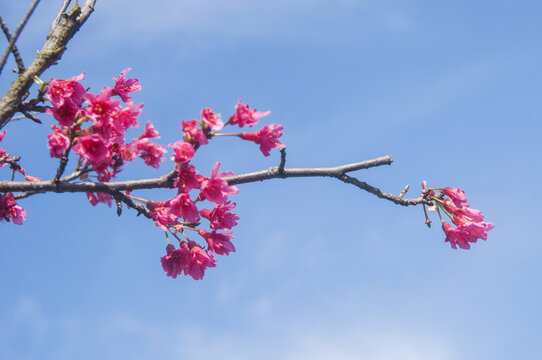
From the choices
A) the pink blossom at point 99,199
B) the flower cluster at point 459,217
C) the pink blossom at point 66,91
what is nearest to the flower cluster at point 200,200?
the pink blossom at point 99,199

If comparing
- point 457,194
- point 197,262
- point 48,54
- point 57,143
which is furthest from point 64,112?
point 457,194

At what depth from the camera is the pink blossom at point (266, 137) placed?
399 cm

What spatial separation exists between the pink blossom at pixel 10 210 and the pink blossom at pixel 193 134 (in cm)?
216

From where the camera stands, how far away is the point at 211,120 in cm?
363

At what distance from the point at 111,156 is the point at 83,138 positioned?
29cm

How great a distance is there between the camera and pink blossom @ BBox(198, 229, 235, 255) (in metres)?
4.55

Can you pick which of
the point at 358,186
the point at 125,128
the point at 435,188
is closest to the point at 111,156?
the point at 125,128

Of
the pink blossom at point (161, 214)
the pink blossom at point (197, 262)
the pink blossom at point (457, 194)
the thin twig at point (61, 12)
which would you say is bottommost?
the pink blossom at point (197, 262)

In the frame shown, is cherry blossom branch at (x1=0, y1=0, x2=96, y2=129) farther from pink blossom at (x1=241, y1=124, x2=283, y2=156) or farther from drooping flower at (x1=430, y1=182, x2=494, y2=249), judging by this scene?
drooping flower at (x1=430, y1=182, x2=494, y2=249)

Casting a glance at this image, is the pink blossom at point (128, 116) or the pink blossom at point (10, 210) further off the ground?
the pink blossom at point (128, 116)

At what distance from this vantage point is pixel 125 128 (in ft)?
13.2

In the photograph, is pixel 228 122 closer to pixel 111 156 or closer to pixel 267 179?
pixel 267 179

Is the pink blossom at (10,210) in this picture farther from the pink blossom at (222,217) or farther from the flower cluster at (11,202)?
the pink blossom at (222,217)

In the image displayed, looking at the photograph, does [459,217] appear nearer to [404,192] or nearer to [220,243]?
[404,192]
